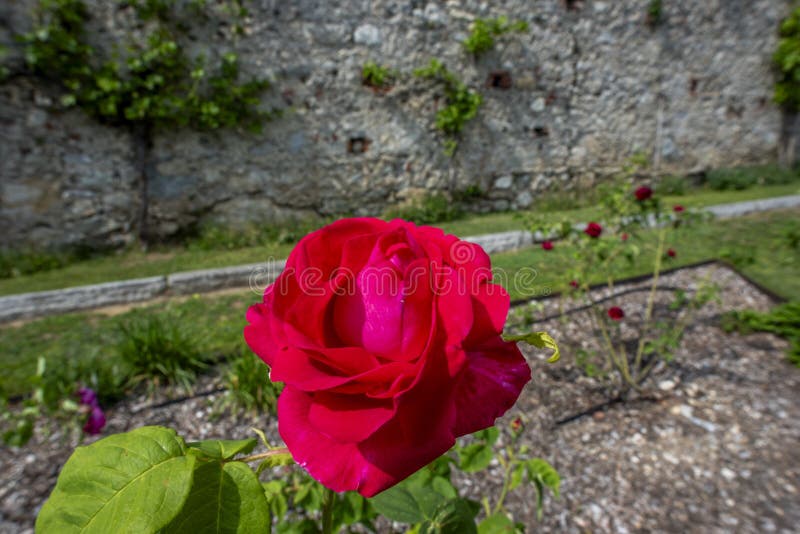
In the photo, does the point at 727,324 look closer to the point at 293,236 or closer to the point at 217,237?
the point at 293,236

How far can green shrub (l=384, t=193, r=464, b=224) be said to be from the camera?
21.0 feet

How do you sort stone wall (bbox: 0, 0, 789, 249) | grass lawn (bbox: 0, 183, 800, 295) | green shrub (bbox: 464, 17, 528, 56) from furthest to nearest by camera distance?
green shrub (bbox: 464, 17, 528, 56)
stone wall (bbox: 0, 0, 789, 249)
grass lawn (bbox: 0, 183, 800, 295)

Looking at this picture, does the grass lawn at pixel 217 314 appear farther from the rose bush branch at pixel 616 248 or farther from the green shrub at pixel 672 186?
Answer: the green shrub at pixel 672 186

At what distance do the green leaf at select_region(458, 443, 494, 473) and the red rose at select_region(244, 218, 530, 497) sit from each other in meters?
0.78

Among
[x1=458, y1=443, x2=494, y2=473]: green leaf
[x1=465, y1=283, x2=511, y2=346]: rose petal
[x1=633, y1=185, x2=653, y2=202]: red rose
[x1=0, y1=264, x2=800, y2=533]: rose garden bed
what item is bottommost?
[x1=0, y1=264, x2=800, y2=533]: rose garden bed

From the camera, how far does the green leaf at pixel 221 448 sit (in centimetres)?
46

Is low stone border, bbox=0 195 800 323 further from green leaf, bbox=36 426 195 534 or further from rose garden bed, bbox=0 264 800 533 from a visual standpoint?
green leaf, bbox=36 426 195 534

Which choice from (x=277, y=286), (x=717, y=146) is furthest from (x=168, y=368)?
(x=717, y=146)

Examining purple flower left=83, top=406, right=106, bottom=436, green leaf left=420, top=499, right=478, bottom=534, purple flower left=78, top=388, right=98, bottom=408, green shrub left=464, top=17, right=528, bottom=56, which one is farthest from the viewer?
green shrub left=464, top=17, right=528, bottom=56

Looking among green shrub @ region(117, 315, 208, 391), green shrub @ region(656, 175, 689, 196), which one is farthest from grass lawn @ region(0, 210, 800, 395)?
green shrub @ region(656, 175, 689, 196)

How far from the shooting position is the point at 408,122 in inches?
248

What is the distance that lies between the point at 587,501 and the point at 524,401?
60 cm

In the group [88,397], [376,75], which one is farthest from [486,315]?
[376,75]

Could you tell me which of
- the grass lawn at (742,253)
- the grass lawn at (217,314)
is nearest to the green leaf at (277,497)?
the grass lawn at (217,314)
